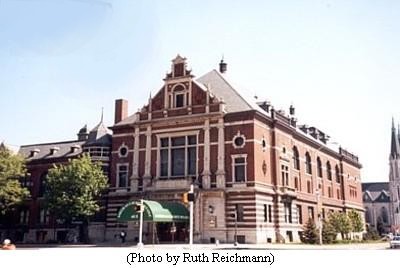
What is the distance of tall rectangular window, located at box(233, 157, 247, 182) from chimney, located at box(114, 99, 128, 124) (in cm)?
1597

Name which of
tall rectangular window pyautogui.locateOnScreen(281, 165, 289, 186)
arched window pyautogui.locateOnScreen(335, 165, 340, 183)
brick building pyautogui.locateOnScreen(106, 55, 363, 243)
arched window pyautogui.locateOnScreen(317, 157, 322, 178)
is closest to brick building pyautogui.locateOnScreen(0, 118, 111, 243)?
brick building pyautogui.locateOnScreen(106, 55, 363, 243)

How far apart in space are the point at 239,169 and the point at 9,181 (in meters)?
24.4

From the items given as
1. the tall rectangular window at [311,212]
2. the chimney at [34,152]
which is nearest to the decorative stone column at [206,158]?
the tall rectangular window at [311,212]

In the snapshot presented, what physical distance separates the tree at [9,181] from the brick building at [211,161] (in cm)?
1012

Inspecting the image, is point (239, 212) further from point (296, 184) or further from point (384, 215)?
point (384, 215)

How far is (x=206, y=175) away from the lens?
144 feet

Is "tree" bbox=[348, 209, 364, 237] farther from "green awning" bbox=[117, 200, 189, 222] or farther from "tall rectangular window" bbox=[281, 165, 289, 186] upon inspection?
"green awning" bbox=[117, 200, 189, 222]

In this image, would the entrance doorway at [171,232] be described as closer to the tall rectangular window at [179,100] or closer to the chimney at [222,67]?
the tall rectangular window at [179,100]

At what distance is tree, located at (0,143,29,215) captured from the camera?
4909 centimetres

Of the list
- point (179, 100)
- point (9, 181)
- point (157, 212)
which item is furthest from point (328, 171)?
point (9, 181)

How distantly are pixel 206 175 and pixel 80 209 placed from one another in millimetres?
12506

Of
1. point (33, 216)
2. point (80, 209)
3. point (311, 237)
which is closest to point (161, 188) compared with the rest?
point (80, 209)

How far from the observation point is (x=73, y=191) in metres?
46.0

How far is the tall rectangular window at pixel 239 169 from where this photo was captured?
43.1 metres
